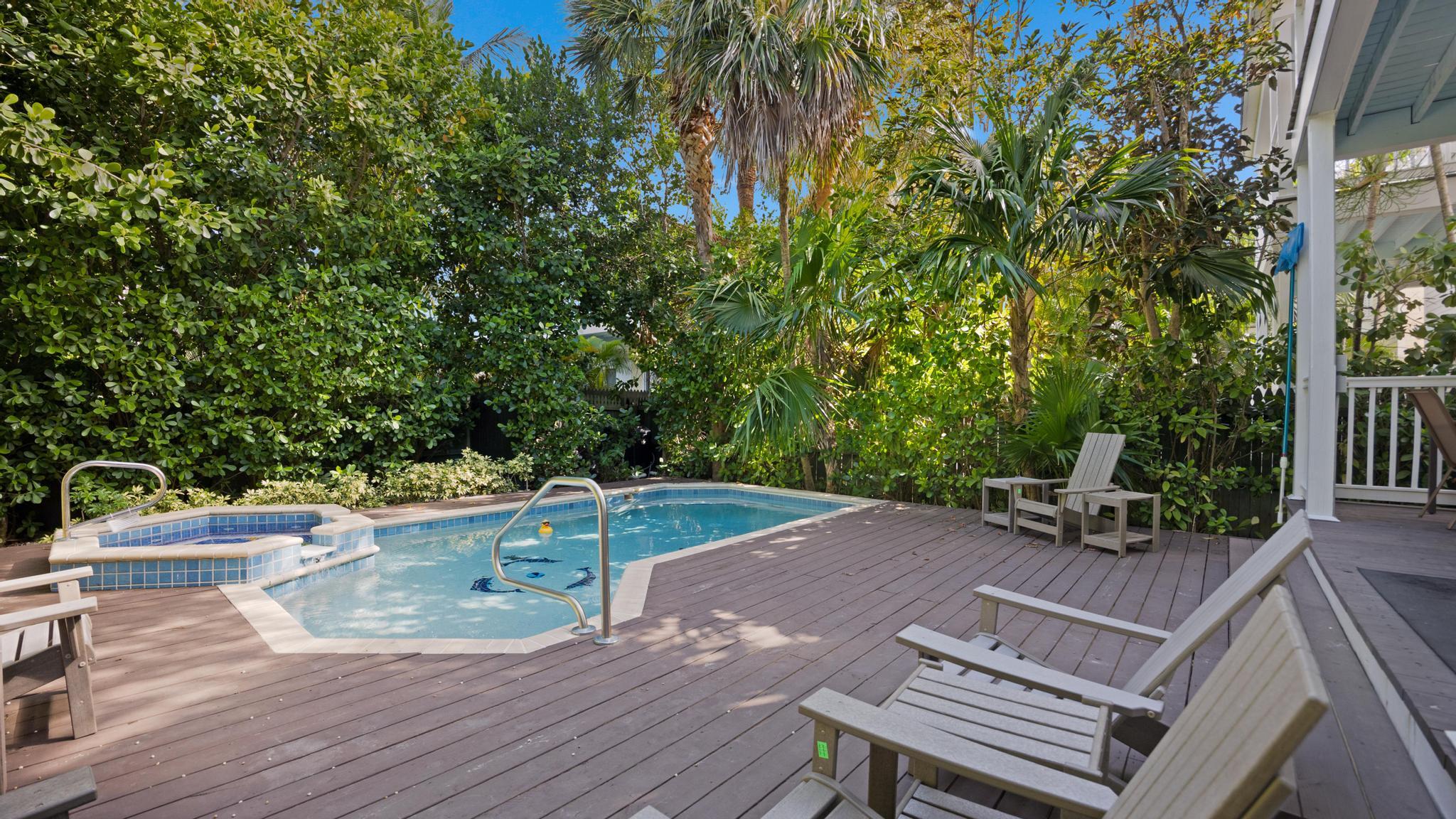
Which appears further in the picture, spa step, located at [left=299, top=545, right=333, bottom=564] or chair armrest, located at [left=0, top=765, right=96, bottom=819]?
spa step, located at [left=299, top=545, right=333, bottom=564]

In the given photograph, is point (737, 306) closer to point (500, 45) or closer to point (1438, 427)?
point (1438, 427)

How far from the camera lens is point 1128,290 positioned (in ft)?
22.2

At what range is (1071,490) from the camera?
18.4 feet

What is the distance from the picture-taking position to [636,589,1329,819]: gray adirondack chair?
0.82 metres

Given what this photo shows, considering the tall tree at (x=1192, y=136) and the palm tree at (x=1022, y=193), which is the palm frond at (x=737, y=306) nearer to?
the palm tree at (x=1022, y=193)

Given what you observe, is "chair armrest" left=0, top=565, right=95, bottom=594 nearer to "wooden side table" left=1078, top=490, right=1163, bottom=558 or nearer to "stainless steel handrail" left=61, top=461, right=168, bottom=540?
"stainless steel handrail" left=61, top=461, right=168, bottom=540

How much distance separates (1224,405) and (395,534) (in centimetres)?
792

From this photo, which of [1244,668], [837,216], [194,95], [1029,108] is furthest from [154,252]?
[1029,108]

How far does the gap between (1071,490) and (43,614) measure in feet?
20.1

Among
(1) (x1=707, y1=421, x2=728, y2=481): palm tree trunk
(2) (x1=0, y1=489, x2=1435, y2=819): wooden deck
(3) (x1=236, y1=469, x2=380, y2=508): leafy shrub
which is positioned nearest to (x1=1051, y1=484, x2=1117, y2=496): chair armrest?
(2) (x1=0, y1=489, x2=1435, y2=819): wooden deck

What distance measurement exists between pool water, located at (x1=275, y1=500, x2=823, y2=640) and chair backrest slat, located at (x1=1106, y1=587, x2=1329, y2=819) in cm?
384

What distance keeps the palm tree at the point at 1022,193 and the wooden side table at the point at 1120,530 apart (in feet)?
6.10

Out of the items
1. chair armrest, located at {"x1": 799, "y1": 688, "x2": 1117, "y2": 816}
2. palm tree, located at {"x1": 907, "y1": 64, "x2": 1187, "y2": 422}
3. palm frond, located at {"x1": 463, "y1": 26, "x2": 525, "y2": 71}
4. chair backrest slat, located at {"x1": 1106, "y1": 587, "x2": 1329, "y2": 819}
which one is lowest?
chair armrest, located at {"x1": 799, "y1": 688, "x2": 1117, "y2": 816}

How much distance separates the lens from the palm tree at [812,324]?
299 inches
